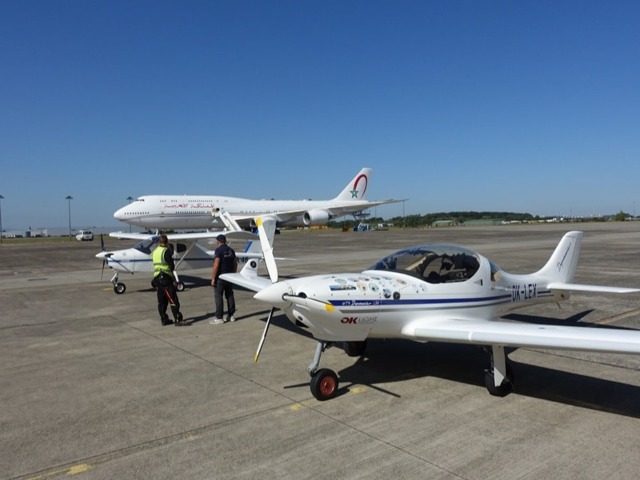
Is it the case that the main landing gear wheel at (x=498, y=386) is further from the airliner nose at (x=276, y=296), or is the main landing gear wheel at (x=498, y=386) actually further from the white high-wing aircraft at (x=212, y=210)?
the white high-wing aircraft at (x=212, y=210)

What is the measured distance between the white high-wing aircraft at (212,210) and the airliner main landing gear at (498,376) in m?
35.7

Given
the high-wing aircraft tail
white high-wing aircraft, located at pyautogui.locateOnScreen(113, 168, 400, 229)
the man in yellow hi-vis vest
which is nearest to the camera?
the high-wing aircraft tail

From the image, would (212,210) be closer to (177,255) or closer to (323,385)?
(177,255)

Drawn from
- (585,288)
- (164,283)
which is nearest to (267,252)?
(164,283)

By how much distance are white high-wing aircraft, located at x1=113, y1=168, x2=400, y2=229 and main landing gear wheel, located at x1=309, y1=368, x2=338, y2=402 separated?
35469 millimetres

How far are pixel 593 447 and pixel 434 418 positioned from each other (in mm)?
1537

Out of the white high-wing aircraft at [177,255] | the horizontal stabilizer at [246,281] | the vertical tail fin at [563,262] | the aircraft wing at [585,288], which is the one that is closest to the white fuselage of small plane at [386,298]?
the aircraft wing at [585,288]

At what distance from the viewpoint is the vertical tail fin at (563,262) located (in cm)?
862

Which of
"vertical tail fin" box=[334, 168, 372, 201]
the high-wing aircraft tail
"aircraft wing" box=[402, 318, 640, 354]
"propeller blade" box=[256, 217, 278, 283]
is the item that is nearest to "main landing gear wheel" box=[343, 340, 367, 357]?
"aircraft wing" box=[402, 318, 640, 354]

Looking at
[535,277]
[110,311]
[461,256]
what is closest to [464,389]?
[461,256]

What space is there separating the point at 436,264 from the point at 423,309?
0.81 m

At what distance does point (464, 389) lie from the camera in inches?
246

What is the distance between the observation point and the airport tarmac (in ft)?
14.3

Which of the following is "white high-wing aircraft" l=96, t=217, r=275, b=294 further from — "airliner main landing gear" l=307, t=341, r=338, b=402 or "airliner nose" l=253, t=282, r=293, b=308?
"airliner main landing gear" l=307, t=341, r=338, b=402
